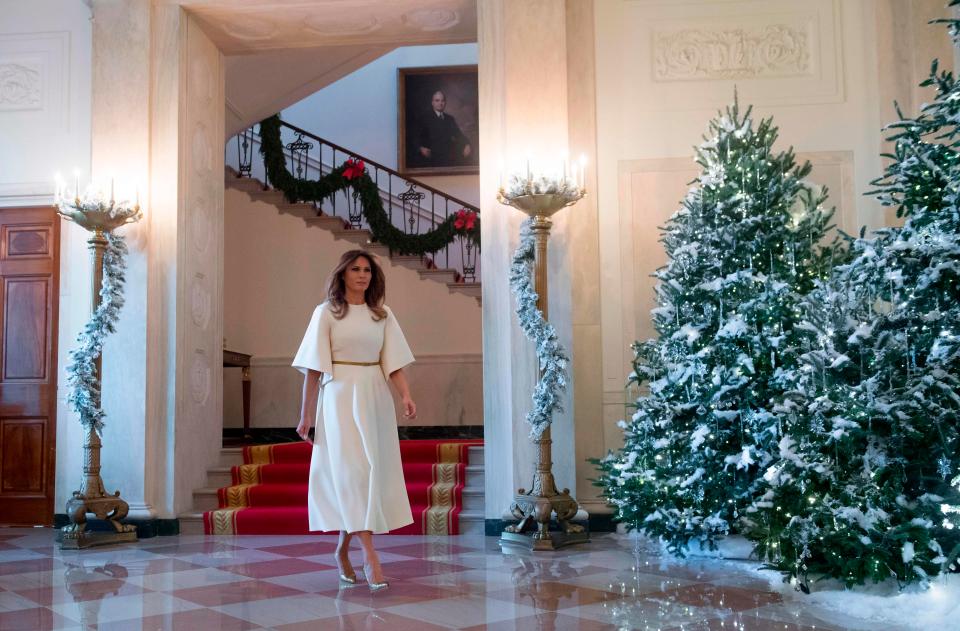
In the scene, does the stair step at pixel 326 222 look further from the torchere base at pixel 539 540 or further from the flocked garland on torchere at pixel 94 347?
the torchere base at pixel 539 540

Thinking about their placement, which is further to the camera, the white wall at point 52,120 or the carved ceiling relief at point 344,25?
the carved ceiling relief at point 344,25

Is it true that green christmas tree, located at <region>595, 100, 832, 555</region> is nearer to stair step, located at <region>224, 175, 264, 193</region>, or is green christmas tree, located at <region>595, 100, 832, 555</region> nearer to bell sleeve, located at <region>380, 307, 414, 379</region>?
bell sleeve, located at <region>380, 307, 414, 379</region>

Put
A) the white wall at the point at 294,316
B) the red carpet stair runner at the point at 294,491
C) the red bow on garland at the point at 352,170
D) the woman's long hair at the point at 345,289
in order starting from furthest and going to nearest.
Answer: the red bow on garland at the point at 352,170
the white wall at the point at 294,316
the red carpet stair runner at the point at 294,491
the woman's long hair at the point at 345,289

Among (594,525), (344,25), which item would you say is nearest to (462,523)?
(594,525)

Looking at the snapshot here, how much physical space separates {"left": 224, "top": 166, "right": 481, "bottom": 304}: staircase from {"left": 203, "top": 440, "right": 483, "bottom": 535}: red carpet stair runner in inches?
139

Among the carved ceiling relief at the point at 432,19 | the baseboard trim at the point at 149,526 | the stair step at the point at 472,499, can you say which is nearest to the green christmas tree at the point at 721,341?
the stair step at the point at 472,499

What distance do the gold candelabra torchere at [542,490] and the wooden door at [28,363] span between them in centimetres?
380

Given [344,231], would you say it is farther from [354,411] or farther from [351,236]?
[354,411]

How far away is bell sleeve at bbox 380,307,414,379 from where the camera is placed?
4.67 meters

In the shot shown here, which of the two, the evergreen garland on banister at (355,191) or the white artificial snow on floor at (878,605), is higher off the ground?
the evergreen garland on banister at (355,191)

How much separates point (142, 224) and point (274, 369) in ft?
14.2

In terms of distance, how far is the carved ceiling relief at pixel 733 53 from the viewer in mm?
6863

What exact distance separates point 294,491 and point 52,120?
139 inches

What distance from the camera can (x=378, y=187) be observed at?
1306 cm
